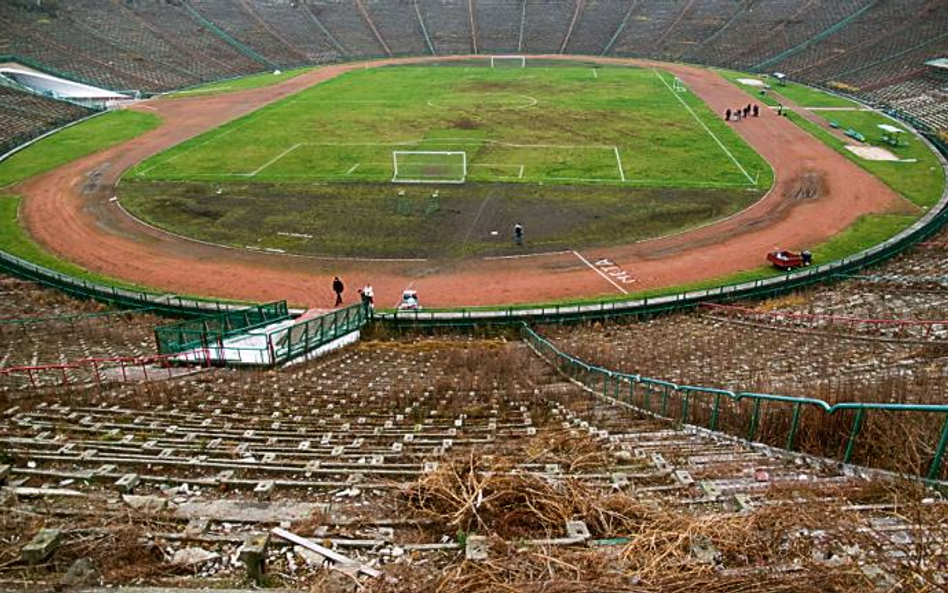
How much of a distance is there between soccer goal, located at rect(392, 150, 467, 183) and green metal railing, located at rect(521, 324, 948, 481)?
2402 centimetres

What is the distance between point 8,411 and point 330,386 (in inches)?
309

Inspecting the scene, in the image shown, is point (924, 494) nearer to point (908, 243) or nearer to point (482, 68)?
point (908, 243)

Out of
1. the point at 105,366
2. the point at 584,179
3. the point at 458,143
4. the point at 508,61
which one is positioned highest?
the point at 508,61

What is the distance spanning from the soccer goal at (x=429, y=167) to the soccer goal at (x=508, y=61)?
49.3 meters

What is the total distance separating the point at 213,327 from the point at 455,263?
1221cm

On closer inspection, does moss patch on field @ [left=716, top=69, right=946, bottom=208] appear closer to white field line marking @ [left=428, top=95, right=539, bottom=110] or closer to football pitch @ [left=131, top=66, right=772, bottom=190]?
football pitch @ [left=131, top=66, right=772, bottom=190]

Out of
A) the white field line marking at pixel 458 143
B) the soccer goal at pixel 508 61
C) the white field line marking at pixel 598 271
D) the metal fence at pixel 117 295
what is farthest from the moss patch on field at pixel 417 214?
the soccer goal at pixel 508 61

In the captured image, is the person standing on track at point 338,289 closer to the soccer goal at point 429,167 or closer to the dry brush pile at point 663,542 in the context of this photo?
the soccer goal at point 429,167

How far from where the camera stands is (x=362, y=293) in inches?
1153

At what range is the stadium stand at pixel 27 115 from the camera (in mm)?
60375

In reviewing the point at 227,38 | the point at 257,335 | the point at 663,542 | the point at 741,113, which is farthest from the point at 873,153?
the point at 227,38

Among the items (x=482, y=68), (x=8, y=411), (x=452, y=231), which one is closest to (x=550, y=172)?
(x=452, y=231)

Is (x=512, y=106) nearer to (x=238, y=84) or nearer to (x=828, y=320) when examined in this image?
(x=238, y=84)

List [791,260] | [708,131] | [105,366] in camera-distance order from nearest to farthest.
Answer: [105,366] → [791,260] → [708,131]
